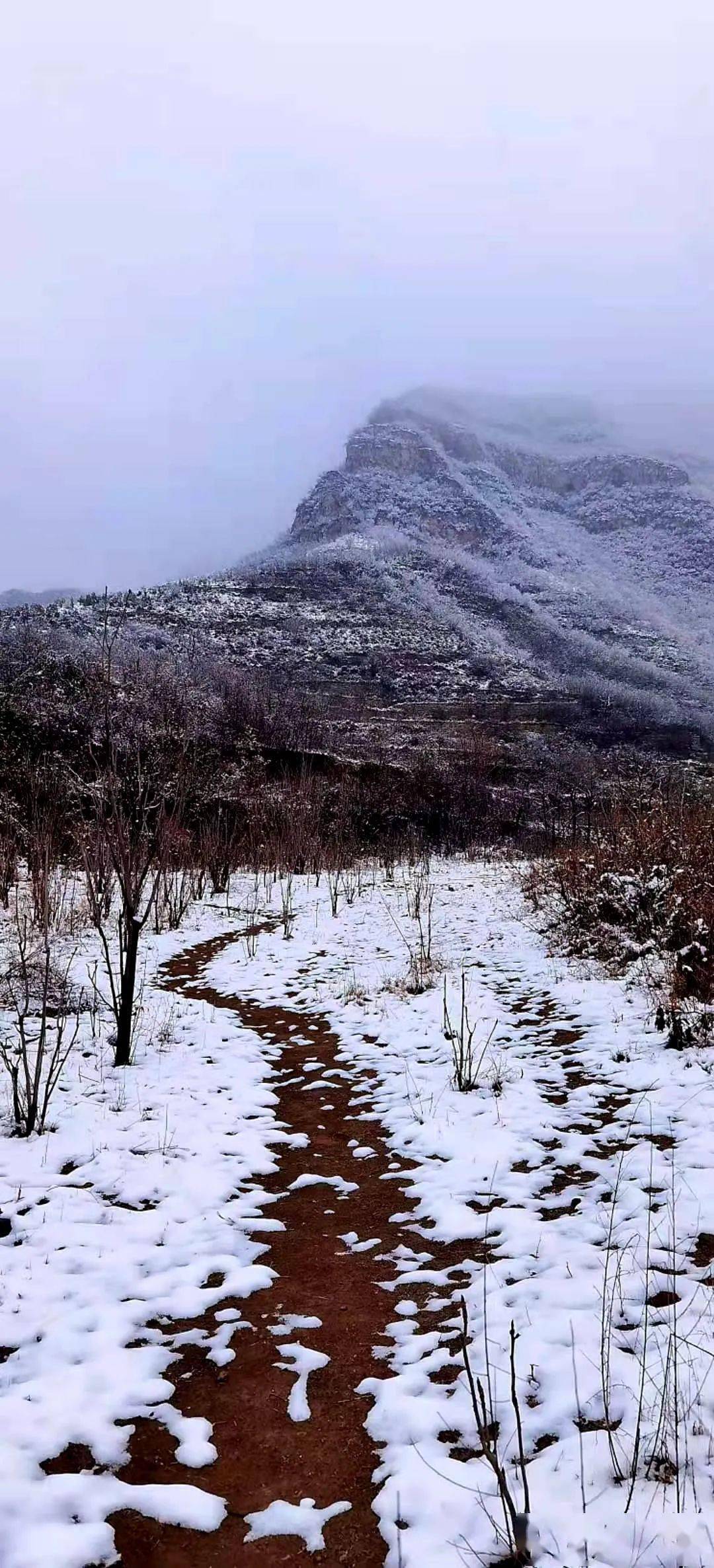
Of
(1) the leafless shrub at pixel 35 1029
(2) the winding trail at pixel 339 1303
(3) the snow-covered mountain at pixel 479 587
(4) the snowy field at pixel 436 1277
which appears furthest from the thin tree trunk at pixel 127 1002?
(3) the snow-covered mountain at pixel 479 587

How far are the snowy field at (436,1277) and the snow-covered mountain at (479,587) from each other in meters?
44.1

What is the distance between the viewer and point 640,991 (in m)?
7.59

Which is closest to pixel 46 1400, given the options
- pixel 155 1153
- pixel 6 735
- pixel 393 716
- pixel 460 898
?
→ pixel 155 1153

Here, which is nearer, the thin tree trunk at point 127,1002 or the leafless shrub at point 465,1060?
the leafless shrub at point 465,1060

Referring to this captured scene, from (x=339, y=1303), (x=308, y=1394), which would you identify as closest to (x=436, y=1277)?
(x=339, y=1303)

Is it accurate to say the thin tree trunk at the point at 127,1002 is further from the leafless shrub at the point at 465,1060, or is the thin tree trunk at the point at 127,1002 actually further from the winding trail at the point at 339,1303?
the leafless shrub at the point at 465,1060

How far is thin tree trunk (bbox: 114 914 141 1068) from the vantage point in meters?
6.36

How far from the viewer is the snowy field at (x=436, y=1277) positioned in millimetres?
2236

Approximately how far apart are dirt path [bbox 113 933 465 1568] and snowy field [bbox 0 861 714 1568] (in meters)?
0.05

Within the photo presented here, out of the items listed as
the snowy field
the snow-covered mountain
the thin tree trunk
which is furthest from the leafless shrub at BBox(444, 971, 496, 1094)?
the snow-covered mountain

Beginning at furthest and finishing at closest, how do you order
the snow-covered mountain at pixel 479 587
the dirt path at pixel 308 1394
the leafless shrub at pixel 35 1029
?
the snow-covered mountain at pixel 479 587 < the leafless shrub at pixel 35 1029 < the dirt path at pixel 308 1394

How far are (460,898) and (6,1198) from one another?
1300 cm

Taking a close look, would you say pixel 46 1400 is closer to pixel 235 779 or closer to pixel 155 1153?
pixel 155 1153

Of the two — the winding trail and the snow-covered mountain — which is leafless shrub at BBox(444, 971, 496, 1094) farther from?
the snow-covered mountain
